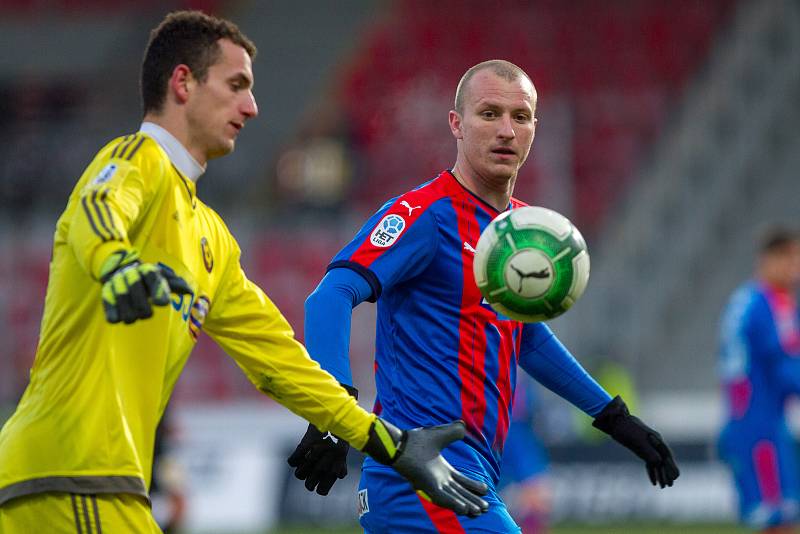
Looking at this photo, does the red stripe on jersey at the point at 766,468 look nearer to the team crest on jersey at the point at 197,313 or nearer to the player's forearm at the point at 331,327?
the player's forearm at the point at 331,327

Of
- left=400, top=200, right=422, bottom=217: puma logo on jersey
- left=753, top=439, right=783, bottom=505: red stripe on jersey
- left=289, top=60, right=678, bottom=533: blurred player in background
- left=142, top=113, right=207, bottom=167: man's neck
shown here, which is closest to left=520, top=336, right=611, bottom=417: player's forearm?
left=289, top=60, right=678, bottom=533: blurred player in background

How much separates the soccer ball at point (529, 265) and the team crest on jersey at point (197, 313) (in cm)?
93

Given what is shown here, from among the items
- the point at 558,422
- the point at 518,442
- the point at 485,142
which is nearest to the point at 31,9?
the point at 558,422

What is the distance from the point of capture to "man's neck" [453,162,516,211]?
487cm

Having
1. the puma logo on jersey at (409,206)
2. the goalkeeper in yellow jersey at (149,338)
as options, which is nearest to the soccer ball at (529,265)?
the puma logo on jersey at (409,206)

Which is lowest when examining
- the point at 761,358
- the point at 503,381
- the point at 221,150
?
the point at 503,381

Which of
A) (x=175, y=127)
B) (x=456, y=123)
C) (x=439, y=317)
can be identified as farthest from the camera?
(x=456, y=123)

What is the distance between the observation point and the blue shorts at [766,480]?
9.63 metres

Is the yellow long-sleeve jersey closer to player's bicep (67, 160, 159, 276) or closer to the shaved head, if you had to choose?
player's bicep (67, 160, 159, 276)

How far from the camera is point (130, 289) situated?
129 inches

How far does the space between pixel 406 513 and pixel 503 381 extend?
0.59m

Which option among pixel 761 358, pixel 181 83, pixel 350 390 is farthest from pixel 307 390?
pixel 761 358

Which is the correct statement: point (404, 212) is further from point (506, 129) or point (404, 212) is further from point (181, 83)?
point (181, 83)

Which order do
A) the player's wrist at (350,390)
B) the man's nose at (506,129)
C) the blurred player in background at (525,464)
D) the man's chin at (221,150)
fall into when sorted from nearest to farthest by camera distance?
the man's chin at (221,150) → the player's wrist at (350,390) → the man's nose at (506,129) → the blurred player in background at (525,464)
